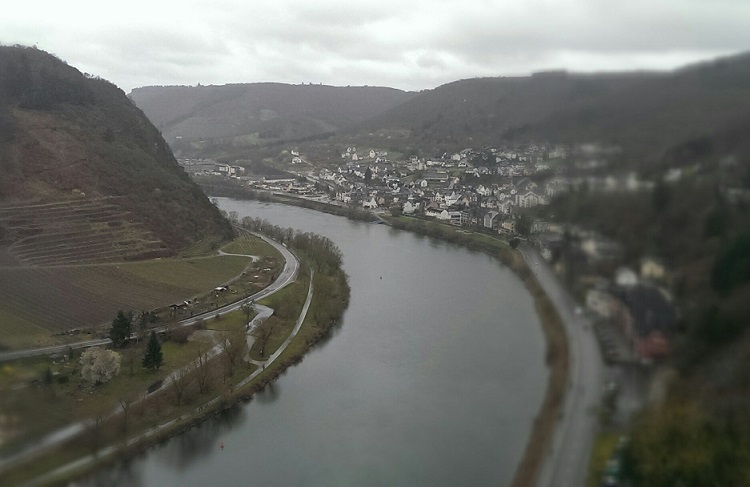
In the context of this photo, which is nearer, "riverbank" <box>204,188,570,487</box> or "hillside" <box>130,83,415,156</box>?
"riverbank" <box>204,188,570,487</box>

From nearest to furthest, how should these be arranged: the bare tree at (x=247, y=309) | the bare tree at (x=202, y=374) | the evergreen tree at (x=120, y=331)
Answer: the bare tree at (x=202, y=374), the evergreen tree at (x=120, y=331), the bare tree at (x=247, y=309)

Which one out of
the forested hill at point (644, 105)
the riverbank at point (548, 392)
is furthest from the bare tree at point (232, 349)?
the forested hill at point (644, 105)

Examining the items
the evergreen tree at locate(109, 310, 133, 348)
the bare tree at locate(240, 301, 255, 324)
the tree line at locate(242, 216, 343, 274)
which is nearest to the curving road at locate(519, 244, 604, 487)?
the evergreen tree at locate(109, 310, 133, 348)

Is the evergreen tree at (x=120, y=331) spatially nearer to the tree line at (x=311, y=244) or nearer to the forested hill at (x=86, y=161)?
the forested hill at (x=86, y=161)

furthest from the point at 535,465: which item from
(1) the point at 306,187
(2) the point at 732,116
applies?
(1) the point at 306,187

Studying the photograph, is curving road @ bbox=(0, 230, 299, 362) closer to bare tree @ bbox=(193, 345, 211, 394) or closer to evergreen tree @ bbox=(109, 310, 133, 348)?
evergreen tree @ bbox=(109, 310, 133, 348)

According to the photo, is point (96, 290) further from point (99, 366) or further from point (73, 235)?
point (99, 366)

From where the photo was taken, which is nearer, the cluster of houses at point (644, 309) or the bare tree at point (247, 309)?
the cluster of houses at point (644, 309)
